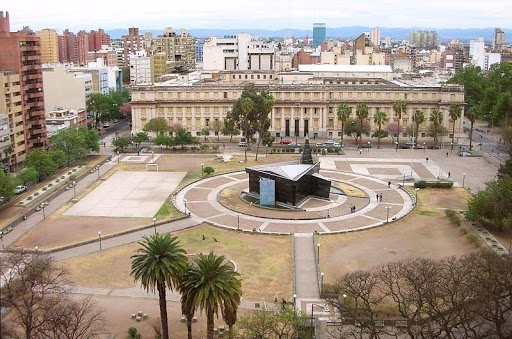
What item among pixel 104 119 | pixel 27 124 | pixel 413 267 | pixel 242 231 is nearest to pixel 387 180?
pixel 242 231

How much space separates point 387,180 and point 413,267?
149ft

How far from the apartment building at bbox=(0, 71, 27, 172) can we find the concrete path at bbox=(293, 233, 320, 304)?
52.3m

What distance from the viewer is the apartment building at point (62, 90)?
413 ft

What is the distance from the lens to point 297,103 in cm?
12050

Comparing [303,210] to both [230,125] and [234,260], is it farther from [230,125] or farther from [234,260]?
[230,125]

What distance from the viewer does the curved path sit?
209 ft

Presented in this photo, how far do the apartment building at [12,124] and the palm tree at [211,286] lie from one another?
63595 mm

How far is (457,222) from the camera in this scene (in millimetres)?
62844

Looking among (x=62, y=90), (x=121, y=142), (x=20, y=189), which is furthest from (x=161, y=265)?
(x=62, y=90)

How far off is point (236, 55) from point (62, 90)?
68832 millimetres

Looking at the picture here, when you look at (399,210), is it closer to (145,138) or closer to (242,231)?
(242,231)

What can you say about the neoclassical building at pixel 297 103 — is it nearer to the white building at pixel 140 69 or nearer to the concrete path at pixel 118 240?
the concrete path at pixel 118 240

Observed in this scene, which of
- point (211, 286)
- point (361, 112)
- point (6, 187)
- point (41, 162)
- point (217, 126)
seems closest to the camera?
point (211, 286)

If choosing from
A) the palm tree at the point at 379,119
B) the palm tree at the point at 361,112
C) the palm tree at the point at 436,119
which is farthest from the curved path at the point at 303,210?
the palm tree at the point at 436,119
